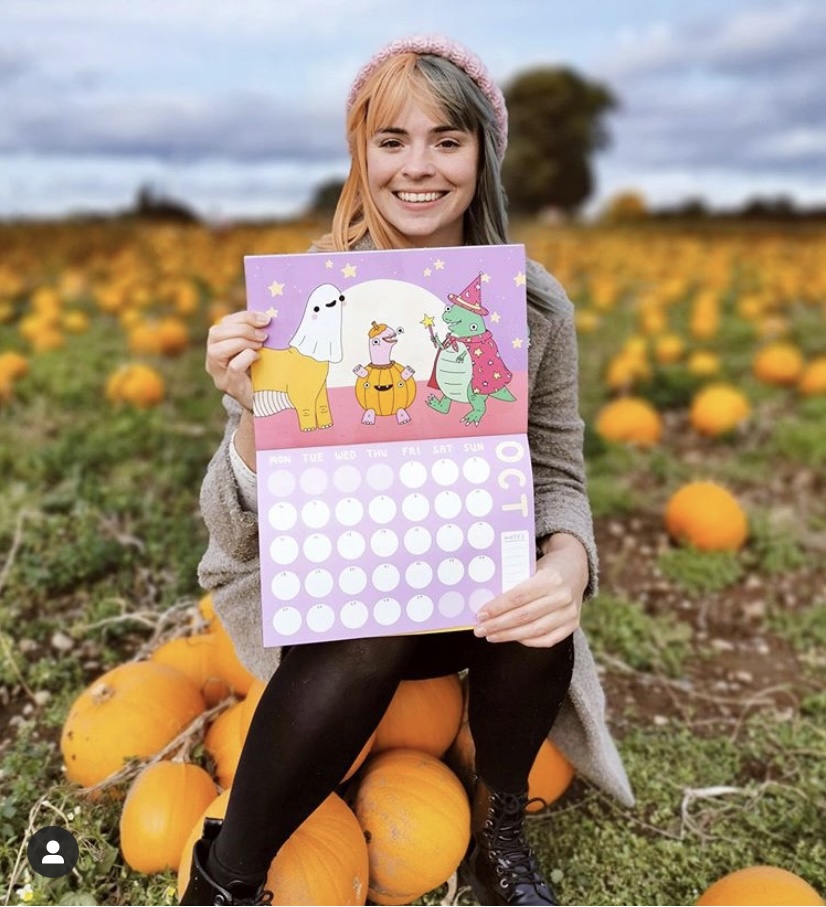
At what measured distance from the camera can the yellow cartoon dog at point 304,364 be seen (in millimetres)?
1606

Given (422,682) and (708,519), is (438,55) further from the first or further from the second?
(708,519)

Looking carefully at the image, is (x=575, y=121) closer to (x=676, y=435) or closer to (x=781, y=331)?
(x=781, y=331)

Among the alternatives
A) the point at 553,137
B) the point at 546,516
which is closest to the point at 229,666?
the point at 546,516

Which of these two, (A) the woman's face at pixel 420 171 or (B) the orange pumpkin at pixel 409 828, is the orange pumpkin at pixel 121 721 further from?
(A) the woman's face at pixel 420 171

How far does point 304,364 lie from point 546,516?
0.61m

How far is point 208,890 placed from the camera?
1.70 metres

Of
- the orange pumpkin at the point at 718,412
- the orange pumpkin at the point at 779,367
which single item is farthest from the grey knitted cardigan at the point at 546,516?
the orange pumpkin at the point at 779,367

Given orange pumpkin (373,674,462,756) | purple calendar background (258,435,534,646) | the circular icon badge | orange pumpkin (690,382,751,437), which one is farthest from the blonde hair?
orange pumpkin (690,382,751,437)

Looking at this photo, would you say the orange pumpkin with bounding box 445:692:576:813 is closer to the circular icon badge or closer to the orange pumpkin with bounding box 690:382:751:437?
the circular icon badge

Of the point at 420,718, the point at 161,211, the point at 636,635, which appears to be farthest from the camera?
the point at 161,211

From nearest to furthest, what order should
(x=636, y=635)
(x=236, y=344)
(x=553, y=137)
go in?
(x=236, y=344) → (x=636, y=635) → (x=553, y=137)

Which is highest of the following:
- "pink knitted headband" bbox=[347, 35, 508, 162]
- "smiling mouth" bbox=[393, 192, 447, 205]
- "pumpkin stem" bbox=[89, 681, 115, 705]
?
"pink knitted headband" bbox=[347, 35, 508, 162]

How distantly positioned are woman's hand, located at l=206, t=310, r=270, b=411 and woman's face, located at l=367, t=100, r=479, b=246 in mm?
457

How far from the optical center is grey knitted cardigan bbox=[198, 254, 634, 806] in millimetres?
1806
